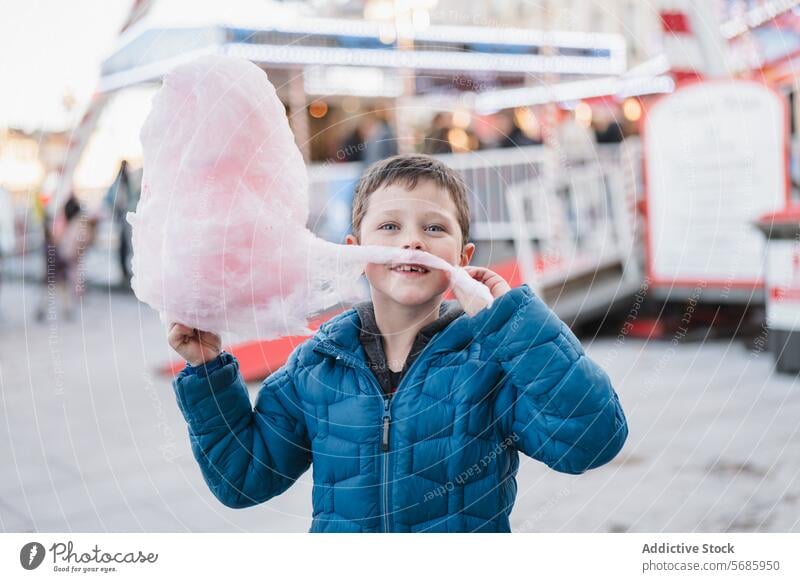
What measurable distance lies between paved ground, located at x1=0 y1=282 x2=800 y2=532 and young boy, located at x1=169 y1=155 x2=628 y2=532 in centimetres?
99

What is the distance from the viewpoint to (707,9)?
12.1 ft

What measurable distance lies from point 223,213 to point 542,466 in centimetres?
180

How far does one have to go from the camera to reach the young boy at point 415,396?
1.20 metres

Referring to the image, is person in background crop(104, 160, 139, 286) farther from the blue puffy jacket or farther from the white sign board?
the white sign board

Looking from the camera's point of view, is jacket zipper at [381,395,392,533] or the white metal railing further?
the white metal railing

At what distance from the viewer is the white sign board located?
4102mm

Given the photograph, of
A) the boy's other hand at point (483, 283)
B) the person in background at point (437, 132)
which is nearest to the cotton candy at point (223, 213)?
the boy's other hand at point (483, 283)

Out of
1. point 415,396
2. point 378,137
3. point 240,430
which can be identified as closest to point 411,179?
point 415,396

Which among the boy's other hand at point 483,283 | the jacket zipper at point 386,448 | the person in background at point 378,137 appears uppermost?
the person in background at point 378,137

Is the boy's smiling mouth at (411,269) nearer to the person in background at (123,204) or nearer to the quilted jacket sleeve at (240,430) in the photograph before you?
the quilted jacket sleeve at (240,430)

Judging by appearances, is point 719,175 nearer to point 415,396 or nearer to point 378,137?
point 378,137
